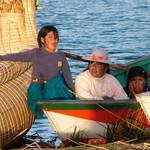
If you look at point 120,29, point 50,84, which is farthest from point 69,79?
point 120,29

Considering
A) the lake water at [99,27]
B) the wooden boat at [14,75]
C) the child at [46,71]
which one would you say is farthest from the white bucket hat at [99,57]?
the lake water at [99,27]

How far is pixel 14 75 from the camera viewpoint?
11.2 m

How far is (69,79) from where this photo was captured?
11.1 metres

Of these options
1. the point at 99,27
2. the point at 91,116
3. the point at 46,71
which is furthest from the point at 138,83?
the point at 99,27

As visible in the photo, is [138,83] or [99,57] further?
[138,83]

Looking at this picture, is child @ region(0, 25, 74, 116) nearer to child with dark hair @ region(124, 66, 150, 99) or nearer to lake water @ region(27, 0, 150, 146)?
child with dark hair @ region(124, 66, 150, 99)

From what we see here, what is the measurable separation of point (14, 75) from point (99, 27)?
2442 centimetres

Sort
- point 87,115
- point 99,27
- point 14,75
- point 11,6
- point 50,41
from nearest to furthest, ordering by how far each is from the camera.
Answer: point 87,115 < point 50,41 < point 14,75 < point 11,6 < point 99,27

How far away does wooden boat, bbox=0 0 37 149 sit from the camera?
10.9 m

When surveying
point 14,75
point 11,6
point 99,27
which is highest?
point 11,6

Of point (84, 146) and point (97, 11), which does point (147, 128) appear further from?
point (97, 11)

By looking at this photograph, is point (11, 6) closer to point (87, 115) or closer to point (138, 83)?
point (138, 83)

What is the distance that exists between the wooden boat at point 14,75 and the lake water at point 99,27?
52.5 inches

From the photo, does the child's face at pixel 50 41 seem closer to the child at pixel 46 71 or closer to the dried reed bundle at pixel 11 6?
the child at pixel 46 71
